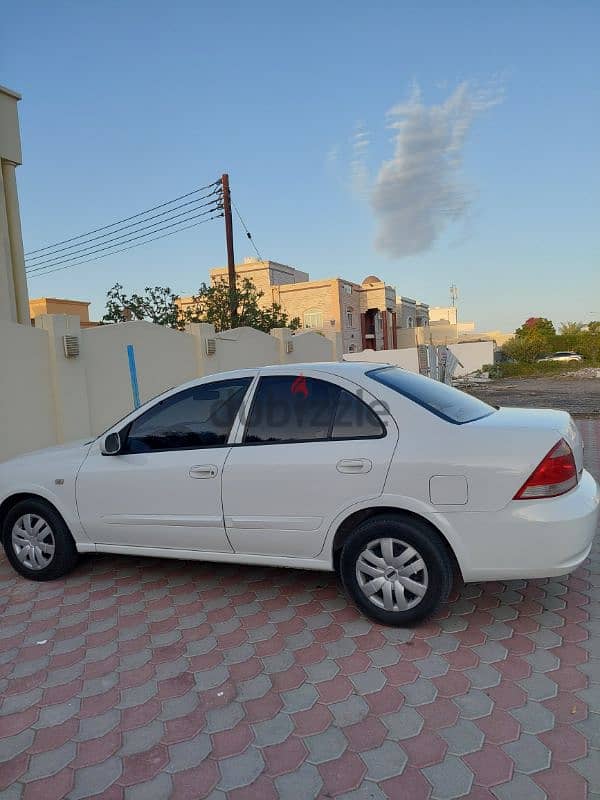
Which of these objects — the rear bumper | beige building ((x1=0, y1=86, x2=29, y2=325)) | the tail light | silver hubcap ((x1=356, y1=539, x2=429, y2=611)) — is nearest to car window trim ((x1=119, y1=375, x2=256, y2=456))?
silver hubcap ((x1=356, y1=539, x2=429, y2=611))

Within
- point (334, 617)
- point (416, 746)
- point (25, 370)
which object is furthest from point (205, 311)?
point (416, 746)

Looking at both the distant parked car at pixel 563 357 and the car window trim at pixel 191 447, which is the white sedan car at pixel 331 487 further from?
the distant parked car at pixel 563 357

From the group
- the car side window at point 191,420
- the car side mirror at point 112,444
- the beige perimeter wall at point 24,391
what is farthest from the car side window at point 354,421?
the beige perimeter wall at point 24,391

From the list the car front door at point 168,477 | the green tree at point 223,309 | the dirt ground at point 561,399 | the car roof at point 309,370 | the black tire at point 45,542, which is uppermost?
the green tree at point 223,309

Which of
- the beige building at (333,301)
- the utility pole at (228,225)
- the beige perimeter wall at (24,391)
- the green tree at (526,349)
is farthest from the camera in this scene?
the green tree at (526,349)

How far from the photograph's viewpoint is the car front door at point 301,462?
3.37 meters

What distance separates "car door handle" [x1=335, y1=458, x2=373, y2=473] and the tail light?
83 cm

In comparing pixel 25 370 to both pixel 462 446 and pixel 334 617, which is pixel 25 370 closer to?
pixel 334 617

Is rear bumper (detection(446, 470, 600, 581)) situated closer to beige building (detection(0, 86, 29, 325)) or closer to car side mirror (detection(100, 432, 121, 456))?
car side mirror (detection(100, 432, 121, 456))

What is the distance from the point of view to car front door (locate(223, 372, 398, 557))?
133 inches

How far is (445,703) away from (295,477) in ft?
4.77

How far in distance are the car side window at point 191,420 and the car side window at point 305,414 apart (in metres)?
0.18

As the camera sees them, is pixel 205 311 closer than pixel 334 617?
No

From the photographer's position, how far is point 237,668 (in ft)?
10.1
